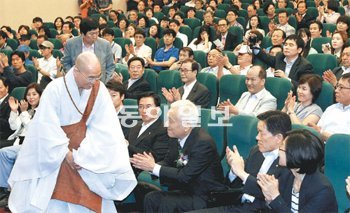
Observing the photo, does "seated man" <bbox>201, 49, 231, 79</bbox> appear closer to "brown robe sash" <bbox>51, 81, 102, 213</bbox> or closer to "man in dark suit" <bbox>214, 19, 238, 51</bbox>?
"man in dark suit" <bbox>214, 19, 238, 51</bbox>

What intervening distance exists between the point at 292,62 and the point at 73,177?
301 cm

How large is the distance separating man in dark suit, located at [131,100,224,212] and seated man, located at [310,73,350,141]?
0.88 meters

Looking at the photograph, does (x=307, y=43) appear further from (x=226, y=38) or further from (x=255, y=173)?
(x=255, y=173)

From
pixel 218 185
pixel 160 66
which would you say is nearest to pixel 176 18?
pixel 160 66

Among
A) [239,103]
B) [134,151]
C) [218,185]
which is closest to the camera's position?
[218,185]

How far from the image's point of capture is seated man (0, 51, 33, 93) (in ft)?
22.5

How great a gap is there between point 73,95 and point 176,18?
6677 millimetres

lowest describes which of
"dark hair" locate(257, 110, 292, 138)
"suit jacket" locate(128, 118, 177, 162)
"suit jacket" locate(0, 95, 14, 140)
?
"suit jacket" locate(0, 95, 14, 140)

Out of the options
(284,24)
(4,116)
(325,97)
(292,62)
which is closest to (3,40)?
(4,116)

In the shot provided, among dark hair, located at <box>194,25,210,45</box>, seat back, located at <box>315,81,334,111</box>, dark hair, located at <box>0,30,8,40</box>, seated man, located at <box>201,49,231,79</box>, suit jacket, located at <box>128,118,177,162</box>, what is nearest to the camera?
suit jacket, located at <box>128,118,177,162</box>

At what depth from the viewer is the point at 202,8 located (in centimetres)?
1134

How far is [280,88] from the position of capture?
16.7ft

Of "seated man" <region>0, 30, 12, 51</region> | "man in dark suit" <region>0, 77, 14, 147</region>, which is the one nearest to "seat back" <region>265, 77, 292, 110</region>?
"man in dark suit" <region>0, 77, 14, 147</region>

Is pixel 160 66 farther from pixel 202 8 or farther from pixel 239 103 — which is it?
pixel 202 8
